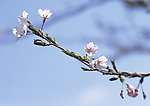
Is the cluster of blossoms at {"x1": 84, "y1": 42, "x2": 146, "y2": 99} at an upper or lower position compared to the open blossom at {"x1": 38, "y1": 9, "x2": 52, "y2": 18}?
lower

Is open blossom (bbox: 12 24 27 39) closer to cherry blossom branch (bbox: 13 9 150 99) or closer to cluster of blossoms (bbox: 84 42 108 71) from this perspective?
cherry blossom branch (bbox: 13 9 150 99)

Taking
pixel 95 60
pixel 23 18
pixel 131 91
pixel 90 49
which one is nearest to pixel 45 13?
pixel 23 18

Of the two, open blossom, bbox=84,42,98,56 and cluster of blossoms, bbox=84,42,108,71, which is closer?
cluster of blossoms, bbox=84,42,108,71

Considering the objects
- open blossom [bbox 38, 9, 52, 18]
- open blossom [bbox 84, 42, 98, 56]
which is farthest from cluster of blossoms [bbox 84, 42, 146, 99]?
open blossom [bbox 38, 9, 52, 18]

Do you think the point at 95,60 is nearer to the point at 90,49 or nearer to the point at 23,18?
the point at 90,49

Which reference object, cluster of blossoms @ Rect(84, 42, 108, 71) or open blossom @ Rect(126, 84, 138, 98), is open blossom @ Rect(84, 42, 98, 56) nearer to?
cluster of blossoms @ Rect(84, 42, 108, 71)

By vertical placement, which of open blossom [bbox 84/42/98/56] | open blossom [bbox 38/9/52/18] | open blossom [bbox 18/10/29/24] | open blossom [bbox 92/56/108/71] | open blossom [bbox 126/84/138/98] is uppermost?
open blossom [bbox 38/9/52/18]

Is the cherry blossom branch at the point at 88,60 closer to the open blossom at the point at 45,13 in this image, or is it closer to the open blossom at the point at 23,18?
the open blossom at the point at 23,18
